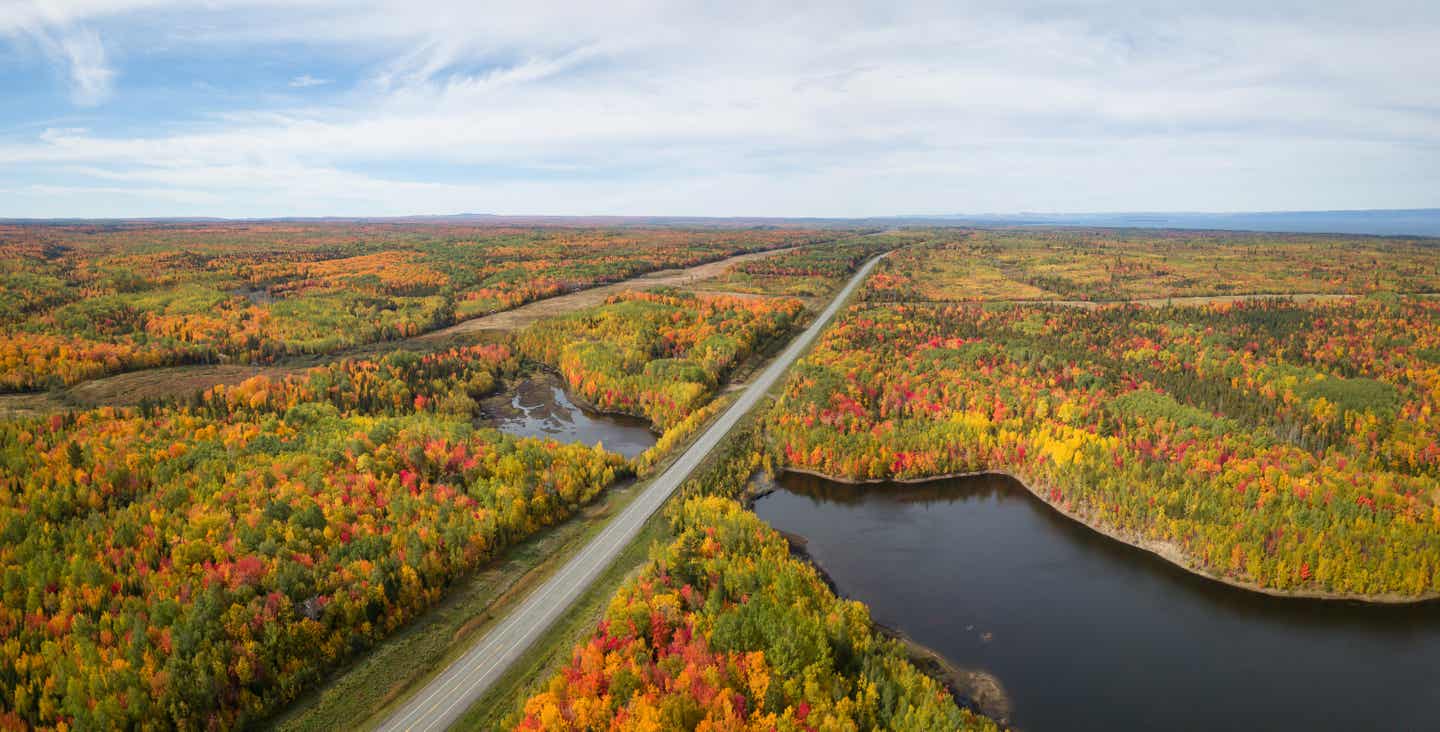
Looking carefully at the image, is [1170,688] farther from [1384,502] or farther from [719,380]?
[719,380]

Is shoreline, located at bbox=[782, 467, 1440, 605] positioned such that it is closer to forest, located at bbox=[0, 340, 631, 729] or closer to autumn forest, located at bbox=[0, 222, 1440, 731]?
autumn forest, located at bbox=[0, 222, 1440, 731]

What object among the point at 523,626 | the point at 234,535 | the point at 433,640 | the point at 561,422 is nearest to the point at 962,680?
the point at 523,626

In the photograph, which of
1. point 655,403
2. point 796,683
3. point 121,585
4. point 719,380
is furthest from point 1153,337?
point 121,585

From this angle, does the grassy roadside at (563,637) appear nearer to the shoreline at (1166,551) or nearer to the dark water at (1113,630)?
Answer: the dark water at (1113,630)

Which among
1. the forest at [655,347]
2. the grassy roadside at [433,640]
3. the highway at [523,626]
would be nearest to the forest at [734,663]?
the highway at [523,626]

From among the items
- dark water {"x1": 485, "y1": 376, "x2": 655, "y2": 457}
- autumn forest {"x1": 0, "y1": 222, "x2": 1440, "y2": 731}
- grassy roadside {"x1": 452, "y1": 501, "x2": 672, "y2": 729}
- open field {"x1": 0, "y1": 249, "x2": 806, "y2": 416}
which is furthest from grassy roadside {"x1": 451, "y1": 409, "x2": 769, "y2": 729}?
open field {"x1": 0, "y1": 249, "x2": 806, "y2": 416}

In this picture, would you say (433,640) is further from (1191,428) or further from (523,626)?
(1191,428)
